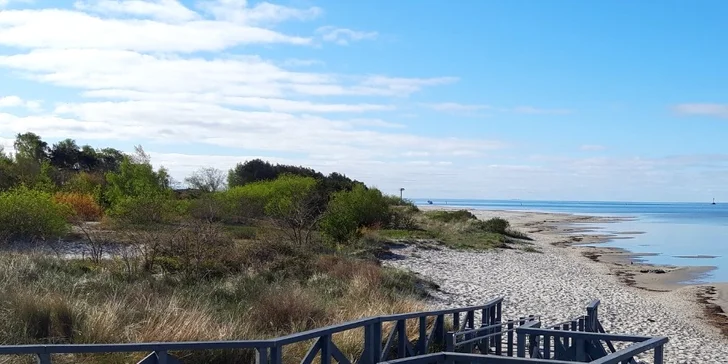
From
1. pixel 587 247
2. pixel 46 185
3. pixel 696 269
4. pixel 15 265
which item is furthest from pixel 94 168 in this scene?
pixel 15 265

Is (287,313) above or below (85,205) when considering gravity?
below

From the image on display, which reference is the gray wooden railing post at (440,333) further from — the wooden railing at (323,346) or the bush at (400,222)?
the bush at (400,222)

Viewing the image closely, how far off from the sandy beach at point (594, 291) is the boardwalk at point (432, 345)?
362 centimetres

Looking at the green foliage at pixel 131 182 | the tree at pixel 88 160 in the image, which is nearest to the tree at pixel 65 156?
the tree at pixel 88 160

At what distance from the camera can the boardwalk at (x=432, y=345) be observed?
603cm

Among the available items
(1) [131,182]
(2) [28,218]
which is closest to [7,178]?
(1) [131,182]

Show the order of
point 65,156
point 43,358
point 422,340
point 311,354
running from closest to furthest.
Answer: point 43,358
point 311,354
point 422,340
point 65,156

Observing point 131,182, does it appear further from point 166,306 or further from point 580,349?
point 580,349

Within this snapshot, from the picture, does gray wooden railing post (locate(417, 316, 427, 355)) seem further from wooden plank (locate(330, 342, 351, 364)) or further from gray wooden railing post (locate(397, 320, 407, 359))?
wooden plank (locate(330, 342, 351, 364))

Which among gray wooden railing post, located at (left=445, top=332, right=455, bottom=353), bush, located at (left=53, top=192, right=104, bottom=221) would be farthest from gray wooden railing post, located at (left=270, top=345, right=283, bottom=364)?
bush, located at (left=53, top=192, right=104, bottom=221)

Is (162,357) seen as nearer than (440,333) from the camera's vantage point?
Yes

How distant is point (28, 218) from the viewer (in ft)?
78.4

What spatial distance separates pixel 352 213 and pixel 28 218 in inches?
612

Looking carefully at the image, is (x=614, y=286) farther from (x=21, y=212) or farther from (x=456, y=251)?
(x=21, y=212)
